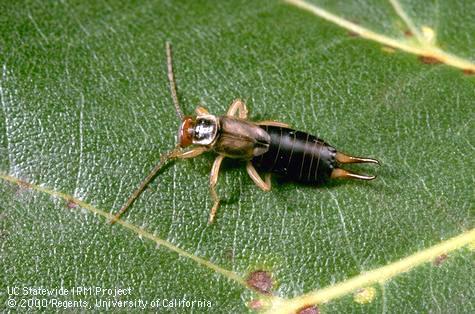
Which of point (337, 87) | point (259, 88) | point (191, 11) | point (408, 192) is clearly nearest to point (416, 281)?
point (408, 192)

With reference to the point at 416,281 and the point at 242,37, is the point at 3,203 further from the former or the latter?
the point at 416,281

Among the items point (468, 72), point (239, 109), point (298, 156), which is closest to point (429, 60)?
point (468, 72)

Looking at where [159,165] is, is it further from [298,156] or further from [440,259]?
[440,259]

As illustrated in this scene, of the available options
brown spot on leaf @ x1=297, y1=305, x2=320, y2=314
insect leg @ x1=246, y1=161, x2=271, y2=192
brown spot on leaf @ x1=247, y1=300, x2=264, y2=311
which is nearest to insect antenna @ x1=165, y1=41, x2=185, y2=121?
insect leg @ x1=246, y1=161, x2=271, y2=192

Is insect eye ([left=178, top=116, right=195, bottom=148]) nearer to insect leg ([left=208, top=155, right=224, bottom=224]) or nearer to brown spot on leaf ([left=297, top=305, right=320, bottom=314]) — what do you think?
insect leg ([left=208, top=155, right=224, bottom=224])

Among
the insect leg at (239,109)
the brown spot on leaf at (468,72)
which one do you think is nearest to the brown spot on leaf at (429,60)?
the brown spot on leaf at (468,72)

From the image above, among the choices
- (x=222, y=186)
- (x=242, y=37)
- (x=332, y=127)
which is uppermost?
(x=242, y=37)

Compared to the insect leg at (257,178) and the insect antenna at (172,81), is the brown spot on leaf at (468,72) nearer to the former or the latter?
the insect leg at (257,178)
